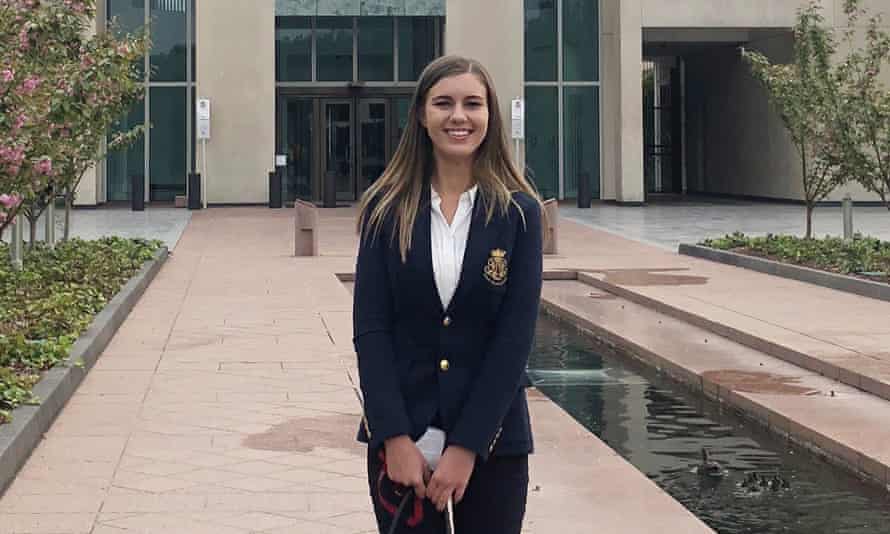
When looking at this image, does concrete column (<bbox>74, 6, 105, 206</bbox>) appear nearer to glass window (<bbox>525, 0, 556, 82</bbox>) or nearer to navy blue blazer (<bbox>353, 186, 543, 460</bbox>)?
glass window (<bbox>525, 0, 556, 82</bbox>)

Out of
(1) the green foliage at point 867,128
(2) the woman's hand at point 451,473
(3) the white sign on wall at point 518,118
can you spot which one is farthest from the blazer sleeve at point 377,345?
(3) the white sign on wall at point 518,118

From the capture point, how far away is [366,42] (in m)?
38.8

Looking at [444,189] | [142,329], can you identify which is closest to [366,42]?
[142,329]

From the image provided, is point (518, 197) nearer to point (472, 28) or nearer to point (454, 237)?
point (454, 237)

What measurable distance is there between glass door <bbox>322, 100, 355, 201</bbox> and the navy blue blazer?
3523 centimetres

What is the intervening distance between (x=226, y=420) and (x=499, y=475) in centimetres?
525

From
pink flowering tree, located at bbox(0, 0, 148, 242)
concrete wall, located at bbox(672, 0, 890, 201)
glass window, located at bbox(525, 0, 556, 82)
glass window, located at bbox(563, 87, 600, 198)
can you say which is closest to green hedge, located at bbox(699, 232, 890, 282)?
pink flowering tree, located at bbox(0, 0, 148, 242)

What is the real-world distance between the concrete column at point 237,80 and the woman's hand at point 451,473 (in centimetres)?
3326

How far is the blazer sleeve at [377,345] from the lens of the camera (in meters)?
3.33

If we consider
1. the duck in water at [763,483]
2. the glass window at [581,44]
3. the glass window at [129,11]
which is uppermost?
the glass window at [129,11]

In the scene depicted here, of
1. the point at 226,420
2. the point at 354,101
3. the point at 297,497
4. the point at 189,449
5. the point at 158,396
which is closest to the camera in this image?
the point at 297,497

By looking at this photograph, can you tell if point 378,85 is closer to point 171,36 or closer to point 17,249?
point 171,36

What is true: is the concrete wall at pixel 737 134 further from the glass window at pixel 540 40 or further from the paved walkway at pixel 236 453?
the paved walkway at pixel 236 453

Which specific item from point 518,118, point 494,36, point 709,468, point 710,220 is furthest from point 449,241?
point 494,36
